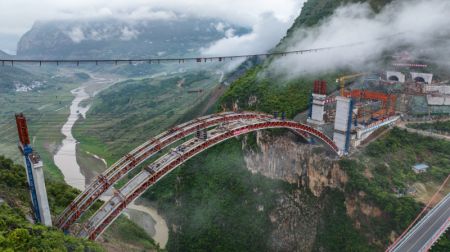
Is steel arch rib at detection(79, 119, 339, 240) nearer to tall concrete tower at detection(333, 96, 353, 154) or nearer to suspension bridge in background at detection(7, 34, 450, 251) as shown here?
suspension bridge in background at detection(7, 34, 450, 251)

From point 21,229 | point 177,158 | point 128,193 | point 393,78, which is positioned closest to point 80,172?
point 177,158

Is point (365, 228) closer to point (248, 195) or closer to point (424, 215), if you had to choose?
point (424, 215)

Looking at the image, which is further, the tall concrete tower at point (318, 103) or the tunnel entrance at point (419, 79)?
the tunnel entrance at point (419, 79)

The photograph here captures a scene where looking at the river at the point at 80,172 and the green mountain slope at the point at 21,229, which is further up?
the green mountain slope at the point at 21,229

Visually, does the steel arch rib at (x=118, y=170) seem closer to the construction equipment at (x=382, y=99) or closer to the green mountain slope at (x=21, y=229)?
the green mountain slope at (x=21, y=229)

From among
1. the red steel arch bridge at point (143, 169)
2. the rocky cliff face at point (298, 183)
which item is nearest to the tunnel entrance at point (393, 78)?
the rocky cliff face at point (298, 183)

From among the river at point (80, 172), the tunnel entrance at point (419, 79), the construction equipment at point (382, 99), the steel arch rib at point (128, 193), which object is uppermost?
the tunnel entrance at point (419, 79)

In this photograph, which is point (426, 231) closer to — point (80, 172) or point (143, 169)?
point (143, 169)
